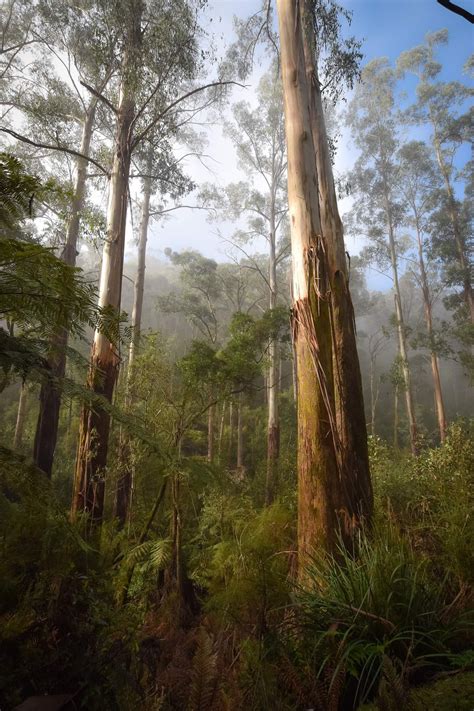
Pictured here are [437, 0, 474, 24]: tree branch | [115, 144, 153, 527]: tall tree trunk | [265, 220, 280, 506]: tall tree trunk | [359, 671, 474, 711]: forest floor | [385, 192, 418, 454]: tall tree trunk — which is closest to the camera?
[437, 0, 474, 24]: tree branch

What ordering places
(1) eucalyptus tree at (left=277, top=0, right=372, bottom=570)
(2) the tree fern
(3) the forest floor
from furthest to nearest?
(1) eucalyptus tree at (left=277, top=0, right=372, bottom=570), (2) the tree fern, (3) the forest floor

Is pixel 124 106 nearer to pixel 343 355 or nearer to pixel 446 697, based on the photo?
pixel 343 355

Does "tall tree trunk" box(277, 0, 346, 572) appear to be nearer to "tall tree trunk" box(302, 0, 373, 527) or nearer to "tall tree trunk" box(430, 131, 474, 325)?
"tall tree trunk" box(302, 0, 373, 527)

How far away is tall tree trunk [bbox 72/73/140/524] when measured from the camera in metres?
4.06

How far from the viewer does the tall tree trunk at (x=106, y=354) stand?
4062mm

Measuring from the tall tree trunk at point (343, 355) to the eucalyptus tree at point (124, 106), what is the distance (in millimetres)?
2662

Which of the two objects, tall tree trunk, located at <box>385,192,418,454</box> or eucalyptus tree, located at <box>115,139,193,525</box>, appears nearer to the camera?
eucalyptus tree, located at <box>115,139,193,525</box>

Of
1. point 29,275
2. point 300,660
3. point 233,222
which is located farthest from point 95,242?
point 233,222

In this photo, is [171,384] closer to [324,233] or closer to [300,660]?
[324,233]

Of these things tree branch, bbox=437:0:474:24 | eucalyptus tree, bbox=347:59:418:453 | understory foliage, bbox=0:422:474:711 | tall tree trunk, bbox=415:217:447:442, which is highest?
eucalyptus tree, bbox=347:59:418:453

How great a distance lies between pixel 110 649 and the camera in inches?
61.7

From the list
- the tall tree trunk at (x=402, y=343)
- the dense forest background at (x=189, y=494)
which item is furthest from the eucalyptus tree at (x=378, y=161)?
the dense forest background at (x=189, y=494)

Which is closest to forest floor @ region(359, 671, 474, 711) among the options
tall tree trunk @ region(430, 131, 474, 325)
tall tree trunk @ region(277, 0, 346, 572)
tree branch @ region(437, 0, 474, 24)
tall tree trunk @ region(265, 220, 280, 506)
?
tall tree trunk @ region(277, 0, 346, 572)

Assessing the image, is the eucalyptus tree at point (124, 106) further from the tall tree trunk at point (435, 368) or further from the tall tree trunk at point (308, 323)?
the tall tree trunk at point (435, 368)
